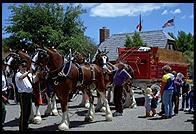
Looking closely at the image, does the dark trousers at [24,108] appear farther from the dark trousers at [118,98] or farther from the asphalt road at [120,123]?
the dark trousers at [118,98]

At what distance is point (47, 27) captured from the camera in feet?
87.6

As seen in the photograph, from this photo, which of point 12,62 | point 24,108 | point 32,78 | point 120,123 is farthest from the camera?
point 12,62

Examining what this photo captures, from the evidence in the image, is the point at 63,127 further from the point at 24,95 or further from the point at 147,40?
the point at 147,40

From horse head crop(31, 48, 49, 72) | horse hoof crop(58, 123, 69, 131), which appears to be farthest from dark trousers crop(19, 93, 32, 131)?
horse head crop(31, 48, 49, 72)

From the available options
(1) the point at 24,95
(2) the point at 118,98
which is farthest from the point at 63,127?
(2) the point at 118,98

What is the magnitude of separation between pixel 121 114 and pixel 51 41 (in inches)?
561

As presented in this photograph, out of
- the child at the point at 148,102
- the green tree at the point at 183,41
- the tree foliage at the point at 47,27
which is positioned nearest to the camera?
the child at the point at 148,102

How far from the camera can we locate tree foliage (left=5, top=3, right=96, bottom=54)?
1037 inches

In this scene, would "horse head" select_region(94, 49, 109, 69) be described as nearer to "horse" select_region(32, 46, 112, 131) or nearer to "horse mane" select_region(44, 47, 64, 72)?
"horse" select_region(32, 46, 112, 131)

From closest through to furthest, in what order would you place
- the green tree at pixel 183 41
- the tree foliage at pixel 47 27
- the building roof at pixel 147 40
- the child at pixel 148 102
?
the child at pixel 148 102 < the tree foliage at pixel 47 27 < the building roof at pixel 147 40 < the green tree at pixel 183 41

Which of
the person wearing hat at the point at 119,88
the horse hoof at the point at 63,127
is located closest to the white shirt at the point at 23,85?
the horse hoof at the point at 63,127

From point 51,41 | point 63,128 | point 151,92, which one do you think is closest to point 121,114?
point 151,92

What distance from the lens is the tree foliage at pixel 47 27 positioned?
2633 cm

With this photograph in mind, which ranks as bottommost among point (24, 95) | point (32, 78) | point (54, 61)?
point (24, 95)
